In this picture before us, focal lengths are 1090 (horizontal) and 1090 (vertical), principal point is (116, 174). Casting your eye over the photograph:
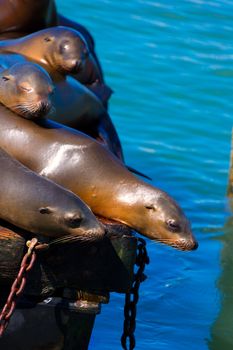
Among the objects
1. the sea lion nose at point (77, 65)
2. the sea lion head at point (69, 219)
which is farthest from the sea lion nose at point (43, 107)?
the sea lion nose at point (77, 65)

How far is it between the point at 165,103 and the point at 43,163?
6.38 metres

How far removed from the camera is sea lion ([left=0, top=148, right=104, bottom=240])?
420 cm

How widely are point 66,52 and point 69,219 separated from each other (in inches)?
74.4

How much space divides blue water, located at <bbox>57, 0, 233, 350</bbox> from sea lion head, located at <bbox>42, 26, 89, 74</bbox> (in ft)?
4.85

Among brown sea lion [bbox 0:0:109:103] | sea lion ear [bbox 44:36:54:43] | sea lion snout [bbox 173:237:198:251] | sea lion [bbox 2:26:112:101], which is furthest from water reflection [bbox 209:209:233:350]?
sea lion ear [bbox 44:36:54:43]

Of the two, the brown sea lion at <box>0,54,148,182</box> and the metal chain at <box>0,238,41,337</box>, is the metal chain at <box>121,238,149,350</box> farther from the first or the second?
the brown sea lion at <box>0,54,148,182</box>

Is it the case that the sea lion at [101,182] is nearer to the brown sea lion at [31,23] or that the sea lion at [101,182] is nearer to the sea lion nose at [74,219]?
A: the sea lion nose at [74,219]

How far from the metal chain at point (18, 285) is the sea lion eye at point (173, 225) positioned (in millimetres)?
675

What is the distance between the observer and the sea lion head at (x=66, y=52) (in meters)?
5.88

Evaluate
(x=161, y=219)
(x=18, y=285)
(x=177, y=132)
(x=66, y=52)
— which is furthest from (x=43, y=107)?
(x=177, y=132)

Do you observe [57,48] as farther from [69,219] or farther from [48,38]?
[69,219]

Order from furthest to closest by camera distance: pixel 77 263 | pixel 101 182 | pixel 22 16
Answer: pixel 22 16 < pixel 101 182 < pixel 77 263

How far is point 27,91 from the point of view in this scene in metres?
4.95

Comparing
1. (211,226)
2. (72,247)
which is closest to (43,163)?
(72,247)
